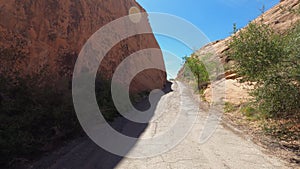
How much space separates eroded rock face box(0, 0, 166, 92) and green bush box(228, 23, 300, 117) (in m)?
8.95

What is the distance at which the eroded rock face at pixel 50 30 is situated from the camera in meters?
8.23

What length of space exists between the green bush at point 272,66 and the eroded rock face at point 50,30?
29.4 ft

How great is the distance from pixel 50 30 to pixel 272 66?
10986 mm

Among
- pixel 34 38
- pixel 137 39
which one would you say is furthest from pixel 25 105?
pixel 137 39

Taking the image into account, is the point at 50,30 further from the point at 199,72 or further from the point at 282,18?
the point at 282,18

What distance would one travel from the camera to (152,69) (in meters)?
34.2

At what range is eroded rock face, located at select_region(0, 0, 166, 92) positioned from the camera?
8234mm

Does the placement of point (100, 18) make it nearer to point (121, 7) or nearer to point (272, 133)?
point (121, 7)

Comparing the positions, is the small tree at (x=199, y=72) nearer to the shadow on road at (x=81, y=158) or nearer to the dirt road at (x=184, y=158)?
the dirt road at (x=184, y=158)

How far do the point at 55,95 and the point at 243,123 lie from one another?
7.72m

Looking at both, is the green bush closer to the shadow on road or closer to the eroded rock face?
the shadow on road

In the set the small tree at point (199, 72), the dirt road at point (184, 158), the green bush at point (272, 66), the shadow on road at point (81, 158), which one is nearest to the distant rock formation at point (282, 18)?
the green bush at point (272, 66)

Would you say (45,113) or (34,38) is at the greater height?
(34,38)

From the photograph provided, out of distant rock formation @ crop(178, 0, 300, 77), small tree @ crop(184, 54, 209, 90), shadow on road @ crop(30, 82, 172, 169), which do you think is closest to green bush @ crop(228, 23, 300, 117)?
distant rock formation @ crop(178, 0, 300, 77)
